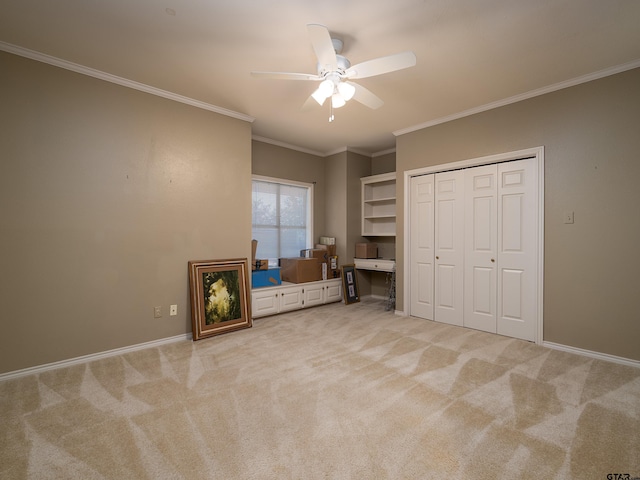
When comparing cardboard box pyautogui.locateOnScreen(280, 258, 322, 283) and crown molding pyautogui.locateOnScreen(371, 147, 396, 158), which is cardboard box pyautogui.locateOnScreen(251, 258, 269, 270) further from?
crown molding pyautogui.locateOnScreen(371, 147, 396, 158)

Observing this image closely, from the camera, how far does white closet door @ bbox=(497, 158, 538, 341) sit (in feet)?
11.1

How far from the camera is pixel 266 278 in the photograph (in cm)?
450

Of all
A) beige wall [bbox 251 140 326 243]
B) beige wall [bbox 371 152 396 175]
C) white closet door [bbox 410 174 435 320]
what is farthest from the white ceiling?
beige wall [bbox 371 152 396 175]

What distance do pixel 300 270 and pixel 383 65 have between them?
3248 millimetres

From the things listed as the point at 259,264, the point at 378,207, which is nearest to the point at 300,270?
the point at 259,264

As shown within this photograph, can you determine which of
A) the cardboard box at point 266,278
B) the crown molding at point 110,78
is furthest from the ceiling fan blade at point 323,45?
the cardboard box at point 266,278

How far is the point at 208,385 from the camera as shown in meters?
2.43

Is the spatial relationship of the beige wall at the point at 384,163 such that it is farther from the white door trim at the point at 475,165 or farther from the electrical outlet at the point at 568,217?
the electrical outlet at the point at 568,217

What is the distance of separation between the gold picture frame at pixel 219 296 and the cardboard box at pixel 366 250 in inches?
88.6

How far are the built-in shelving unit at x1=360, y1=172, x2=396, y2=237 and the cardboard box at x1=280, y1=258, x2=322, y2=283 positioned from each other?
1.24 metres

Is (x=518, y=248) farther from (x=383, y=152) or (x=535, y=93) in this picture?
(x=383, y=152)

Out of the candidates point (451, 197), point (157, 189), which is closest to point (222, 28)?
point (157, 189)

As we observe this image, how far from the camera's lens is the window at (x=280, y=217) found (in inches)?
195

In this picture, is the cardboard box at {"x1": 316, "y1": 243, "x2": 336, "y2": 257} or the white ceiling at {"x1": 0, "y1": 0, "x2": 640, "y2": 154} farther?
the cardboard box at {"x1": 316, "y1": 243, "x2": 336, "y2": 257}
